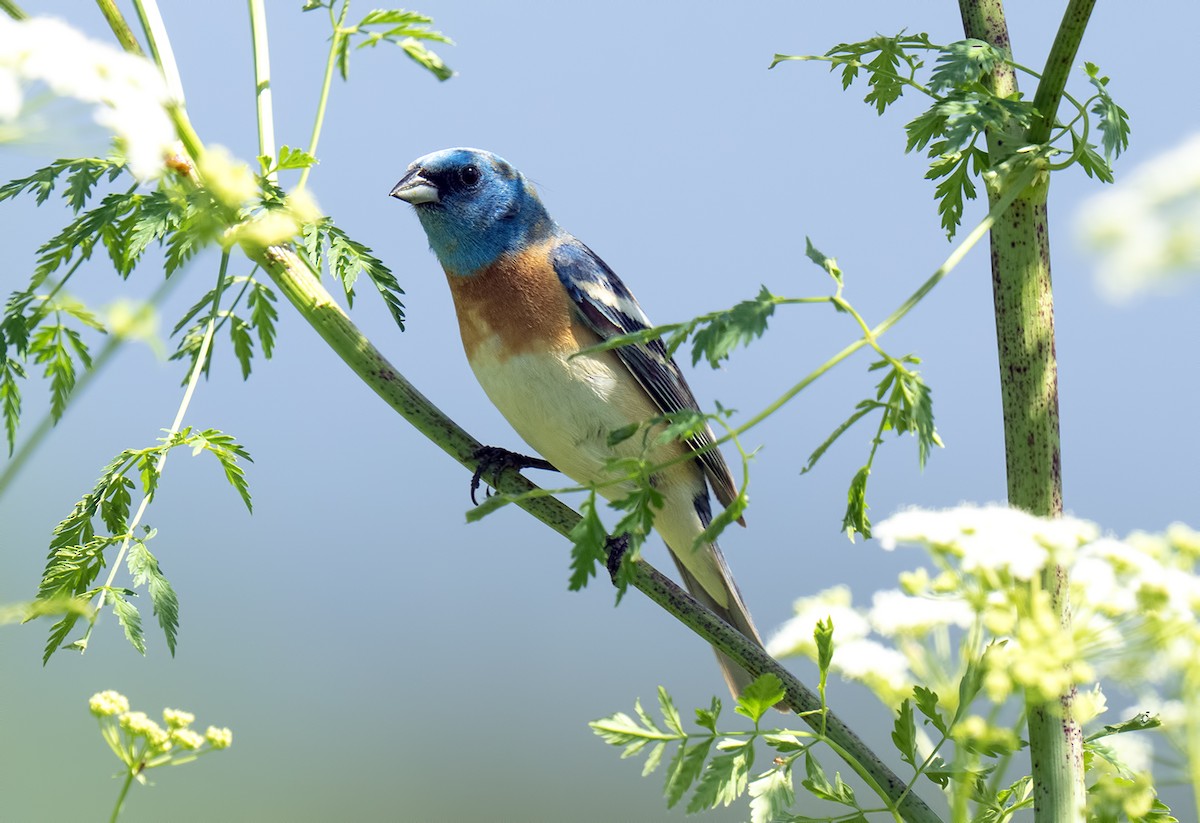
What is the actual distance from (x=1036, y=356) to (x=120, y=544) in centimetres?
88

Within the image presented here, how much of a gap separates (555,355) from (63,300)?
0.86 meters

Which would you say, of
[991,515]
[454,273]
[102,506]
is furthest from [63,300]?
[454,273]

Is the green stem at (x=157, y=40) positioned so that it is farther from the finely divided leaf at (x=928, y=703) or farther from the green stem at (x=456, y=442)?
the finely divided leaf at (x=928, y=703)

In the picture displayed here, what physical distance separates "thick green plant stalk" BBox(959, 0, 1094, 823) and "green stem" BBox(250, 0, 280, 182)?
2.19 ft

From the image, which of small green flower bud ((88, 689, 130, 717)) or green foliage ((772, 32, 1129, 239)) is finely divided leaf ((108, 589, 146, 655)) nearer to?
small green flower bud ((88, 689, 130, 717))

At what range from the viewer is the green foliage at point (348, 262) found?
1116mm

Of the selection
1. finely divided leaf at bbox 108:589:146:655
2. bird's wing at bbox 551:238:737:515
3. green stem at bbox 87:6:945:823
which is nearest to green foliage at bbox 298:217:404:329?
green stem at bbox 87:6:945:823

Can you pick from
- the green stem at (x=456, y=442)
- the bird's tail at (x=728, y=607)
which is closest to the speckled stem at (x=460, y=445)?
the green stem at (x=456, y=442)

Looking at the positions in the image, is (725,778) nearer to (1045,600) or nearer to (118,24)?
(1045,600)

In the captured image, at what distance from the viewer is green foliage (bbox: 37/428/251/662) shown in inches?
43.2

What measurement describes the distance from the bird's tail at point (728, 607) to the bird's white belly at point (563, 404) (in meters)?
0.29

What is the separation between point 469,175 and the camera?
6.37 ft

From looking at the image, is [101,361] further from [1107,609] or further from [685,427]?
[1107,609]

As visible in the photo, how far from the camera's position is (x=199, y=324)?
52.5 inches
